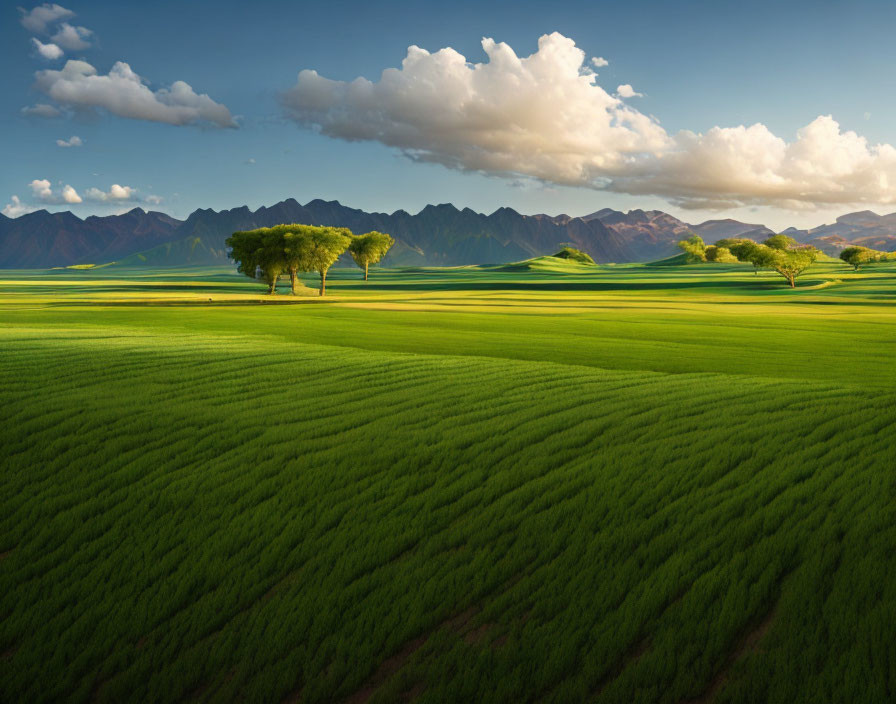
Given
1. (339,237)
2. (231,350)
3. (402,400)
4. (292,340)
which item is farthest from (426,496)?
(339,237)

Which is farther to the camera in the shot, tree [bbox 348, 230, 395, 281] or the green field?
tree [bbox 348, 230, 395, 281]

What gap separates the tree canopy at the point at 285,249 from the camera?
89750mm

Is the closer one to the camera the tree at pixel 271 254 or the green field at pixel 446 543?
the green field at pixel 446 543

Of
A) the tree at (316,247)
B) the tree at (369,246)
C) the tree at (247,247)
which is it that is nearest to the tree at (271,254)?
the tree at (247,247)

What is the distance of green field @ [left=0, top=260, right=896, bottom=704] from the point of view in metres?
6.37

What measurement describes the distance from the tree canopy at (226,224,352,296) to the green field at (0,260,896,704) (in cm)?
7526

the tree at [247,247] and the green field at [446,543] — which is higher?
the tree at [247,247]

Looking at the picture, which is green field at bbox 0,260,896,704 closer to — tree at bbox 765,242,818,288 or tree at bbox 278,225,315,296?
tree at bbox 278,225,315,296

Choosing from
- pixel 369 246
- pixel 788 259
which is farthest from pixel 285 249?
pixel 788 259

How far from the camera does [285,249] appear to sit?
89.1 m

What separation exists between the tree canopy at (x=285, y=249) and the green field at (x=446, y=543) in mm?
75258

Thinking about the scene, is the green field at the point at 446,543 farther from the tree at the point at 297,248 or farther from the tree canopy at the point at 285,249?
the tree canopy at the point at 285,249

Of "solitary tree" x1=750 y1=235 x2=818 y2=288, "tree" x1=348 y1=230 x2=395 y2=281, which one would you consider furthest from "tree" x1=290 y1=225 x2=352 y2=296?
"solitary tree" x1=750 y1=235 x2=818 y2=288

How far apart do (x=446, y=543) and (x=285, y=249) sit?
280 feet
